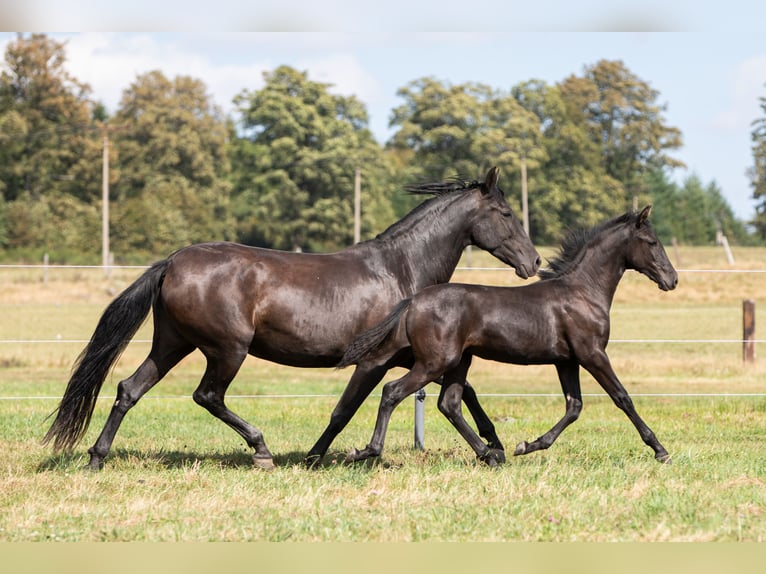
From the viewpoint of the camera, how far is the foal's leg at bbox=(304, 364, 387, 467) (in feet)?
24.6

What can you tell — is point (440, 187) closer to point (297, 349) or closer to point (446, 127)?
point (297, 349)

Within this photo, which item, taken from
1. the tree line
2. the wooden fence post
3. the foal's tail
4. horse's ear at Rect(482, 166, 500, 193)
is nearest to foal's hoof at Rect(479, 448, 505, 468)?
the foal's tail

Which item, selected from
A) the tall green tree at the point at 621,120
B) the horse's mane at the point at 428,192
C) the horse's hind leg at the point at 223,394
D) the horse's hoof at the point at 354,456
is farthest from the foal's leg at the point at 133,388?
the tall green tree at the point at 621,120

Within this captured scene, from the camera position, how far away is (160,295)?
24.9 feet

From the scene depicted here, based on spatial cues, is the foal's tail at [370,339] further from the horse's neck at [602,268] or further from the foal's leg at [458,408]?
the horse's neck at [602,268]

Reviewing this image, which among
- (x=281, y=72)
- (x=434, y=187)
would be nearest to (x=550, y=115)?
(x=281, y=72)

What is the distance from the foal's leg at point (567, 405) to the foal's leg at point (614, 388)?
0.57 ft

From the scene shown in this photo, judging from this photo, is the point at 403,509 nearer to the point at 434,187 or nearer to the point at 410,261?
the point at 410,261

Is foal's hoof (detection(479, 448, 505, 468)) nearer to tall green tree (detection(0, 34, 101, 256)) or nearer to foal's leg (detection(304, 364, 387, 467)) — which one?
foal's leg (detection(304, 364, 387, 467))

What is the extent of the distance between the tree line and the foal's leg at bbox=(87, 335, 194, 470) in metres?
39.1

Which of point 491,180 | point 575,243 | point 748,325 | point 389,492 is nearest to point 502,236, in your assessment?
point 491,180

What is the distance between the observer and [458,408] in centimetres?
754

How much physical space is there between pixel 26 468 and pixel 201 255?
196cm

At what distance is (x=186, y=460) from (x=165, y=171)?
154 feet
